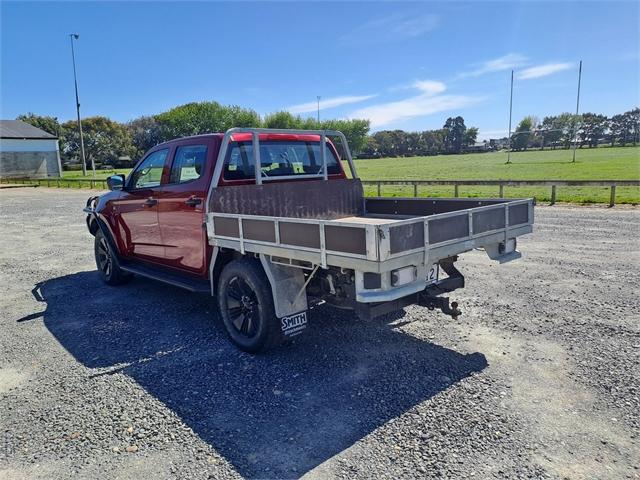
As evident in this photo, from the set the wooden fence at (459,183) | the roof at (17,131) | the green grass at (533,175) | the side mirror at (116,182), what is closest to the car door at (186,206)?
the side mirror at (116,182)

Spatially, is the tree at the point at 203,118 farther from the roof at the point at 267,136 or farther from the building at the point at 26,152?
the roof at the point at 267,136

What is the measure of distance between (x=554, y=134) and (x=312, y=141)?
102514 mm

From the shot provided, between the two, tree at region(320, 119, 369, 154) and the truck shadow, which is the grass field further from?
tree at region(320, 119, 369, 154)

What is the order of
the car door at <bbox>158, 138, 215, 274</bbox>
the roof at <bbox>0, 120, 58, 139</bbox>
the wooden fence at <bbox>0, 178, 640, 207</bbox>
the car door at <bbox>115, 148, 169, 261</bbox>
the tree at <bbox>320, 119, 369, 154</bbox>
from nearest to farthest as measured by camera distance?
the car door at <bbox>158, 138, 215, 274</bbox> < the car door at <bbox>115, 148, 169, 261</bbox> < the wooden fence at <bbox>0, 178, 640, 207</bbox> < the roof at <bbox>0, 120, 58, 139</bbox> < the tree at <bbox>320, 119, 369, 154</bbox>

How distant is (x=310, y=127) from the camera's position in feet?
265

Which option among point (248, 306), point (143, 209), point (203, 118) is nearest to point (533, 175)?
point (143, 209)

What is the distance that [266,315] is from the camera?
419 centimetres

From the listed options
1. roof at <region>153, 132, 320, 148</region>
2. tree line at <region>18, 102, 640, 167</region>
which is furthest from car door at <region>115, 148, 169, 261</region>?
tree line at <region>18, 102, 640, 167</region>

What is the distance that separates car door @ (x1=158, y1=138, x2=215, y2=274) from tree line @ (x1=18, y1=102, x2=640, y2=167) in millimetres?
61647

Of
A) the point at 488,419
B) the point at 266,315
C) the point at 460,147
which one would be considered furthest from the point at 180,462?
the point at 460,147

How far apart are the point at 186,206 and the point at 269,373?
2.18 m

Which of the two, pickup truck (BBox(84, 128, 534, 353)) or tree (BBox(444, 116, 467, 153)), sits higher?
tree (BBox(444, 116, 467, 153))

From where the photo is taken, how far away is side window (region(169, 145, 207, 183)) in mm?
5172

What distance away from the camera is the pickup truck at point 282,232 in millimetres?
3453
